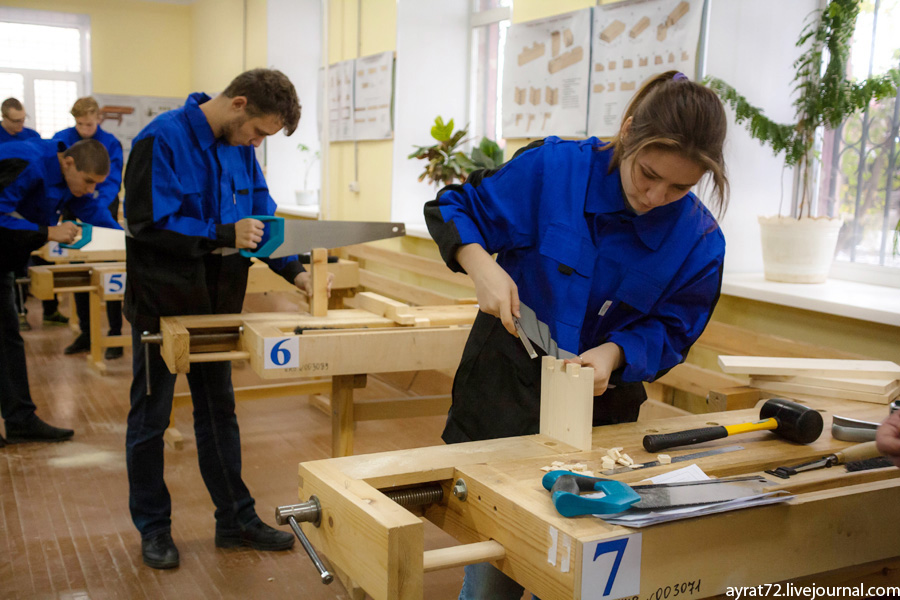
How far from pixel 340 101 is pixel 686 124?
5444 mm

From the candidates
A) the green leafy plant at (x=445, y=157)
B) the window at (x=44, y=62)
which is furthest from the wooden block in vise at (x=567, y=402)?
the window at (x=44, y=62)

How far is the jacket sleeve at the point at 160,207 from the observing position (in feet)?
7.69

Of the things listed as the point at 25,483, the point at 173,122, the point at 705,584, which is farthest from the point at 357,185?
the point at 705,584

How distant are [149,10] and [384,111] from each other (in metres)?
6.38

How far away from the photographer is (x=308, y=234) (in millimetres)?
2693

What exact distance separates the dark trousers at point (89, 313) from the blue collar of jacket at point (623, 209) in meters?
4.86

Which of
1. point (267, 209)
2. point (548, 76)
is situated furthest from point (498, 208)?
point (548, 76)

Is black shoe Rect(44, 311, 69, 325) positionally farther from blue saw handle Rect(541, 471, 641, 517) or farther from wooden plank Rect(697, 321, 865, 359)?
blue saw handle Rect(541, 471, 641, 517)

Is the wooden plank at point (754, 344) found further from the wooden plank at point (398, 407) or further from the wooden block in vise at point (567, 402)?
the wooden block in vise at point (567, 402)

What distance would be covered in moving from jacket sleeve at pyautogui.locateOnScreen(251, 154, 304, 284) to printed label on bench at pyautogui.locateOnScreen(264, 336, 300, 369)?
20.6 inches

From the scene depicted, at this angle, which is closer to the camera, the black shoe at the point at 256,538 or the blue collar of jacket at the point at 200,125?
the blue collar of jacket at the point at 200,125

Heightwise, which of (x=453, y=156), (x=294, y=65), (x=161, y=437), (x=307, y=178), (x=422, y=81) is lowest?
(x=161, y=437)

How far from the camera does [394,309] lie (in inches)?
106

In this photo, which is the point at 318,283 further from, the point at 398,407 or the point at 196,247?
the point at 398,407
